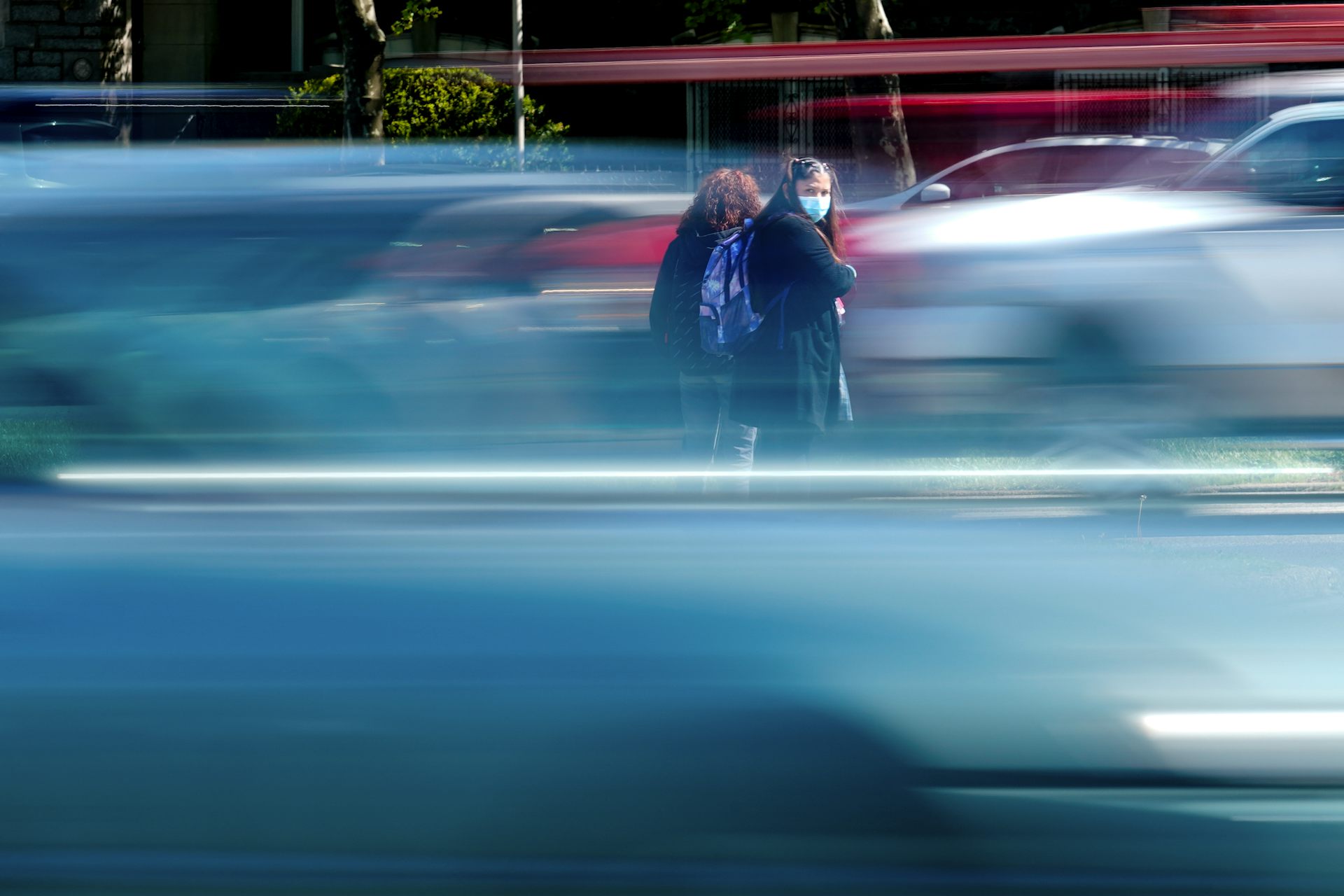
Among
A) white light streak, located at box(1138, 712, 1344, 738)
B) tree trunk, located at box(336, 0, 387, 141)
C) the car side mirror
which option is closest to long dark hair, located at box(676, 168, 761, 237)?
the car side mirror

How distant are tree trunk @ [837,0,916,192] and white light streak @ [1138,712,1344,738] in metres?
1.90

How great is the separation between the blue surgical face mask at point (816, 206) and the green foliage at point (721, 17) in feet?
40.2

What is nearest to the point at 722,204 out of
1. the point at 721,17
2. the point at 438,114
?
the point at 438,114

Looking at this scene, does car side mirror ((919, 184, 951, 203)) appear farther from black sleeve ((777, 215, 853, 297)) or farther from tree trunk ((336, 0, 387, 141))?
tree trunk ((336, 0, 387, 141))

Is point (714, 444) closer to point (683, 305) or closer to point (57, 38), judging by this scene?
point (683, 305)

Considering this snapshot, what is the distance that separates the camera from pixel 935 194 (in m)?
3.58

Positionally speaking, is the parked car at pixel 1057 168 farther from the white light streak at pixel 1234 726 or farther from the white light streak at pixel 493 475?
the white light streak at pixel 1234 726

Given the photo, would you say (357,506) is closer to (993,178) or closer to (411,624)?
(411,624)

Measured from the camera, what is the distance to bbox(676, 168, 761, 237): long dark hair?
3.55 meters

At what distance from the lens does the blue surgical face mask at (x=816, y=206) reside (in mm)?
4047

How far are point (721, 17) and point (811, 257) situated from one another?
12937mm

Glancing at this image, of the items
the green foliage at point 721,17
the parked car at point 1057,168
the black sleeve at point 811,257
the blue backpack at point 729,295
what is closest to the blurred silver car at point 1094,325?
the black sleeve at point 811,257

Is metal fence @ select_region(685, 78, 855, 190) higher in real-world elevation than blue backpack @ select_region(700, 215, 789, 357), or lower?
higher

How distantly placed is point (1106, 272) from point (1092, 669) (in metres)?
0.85
